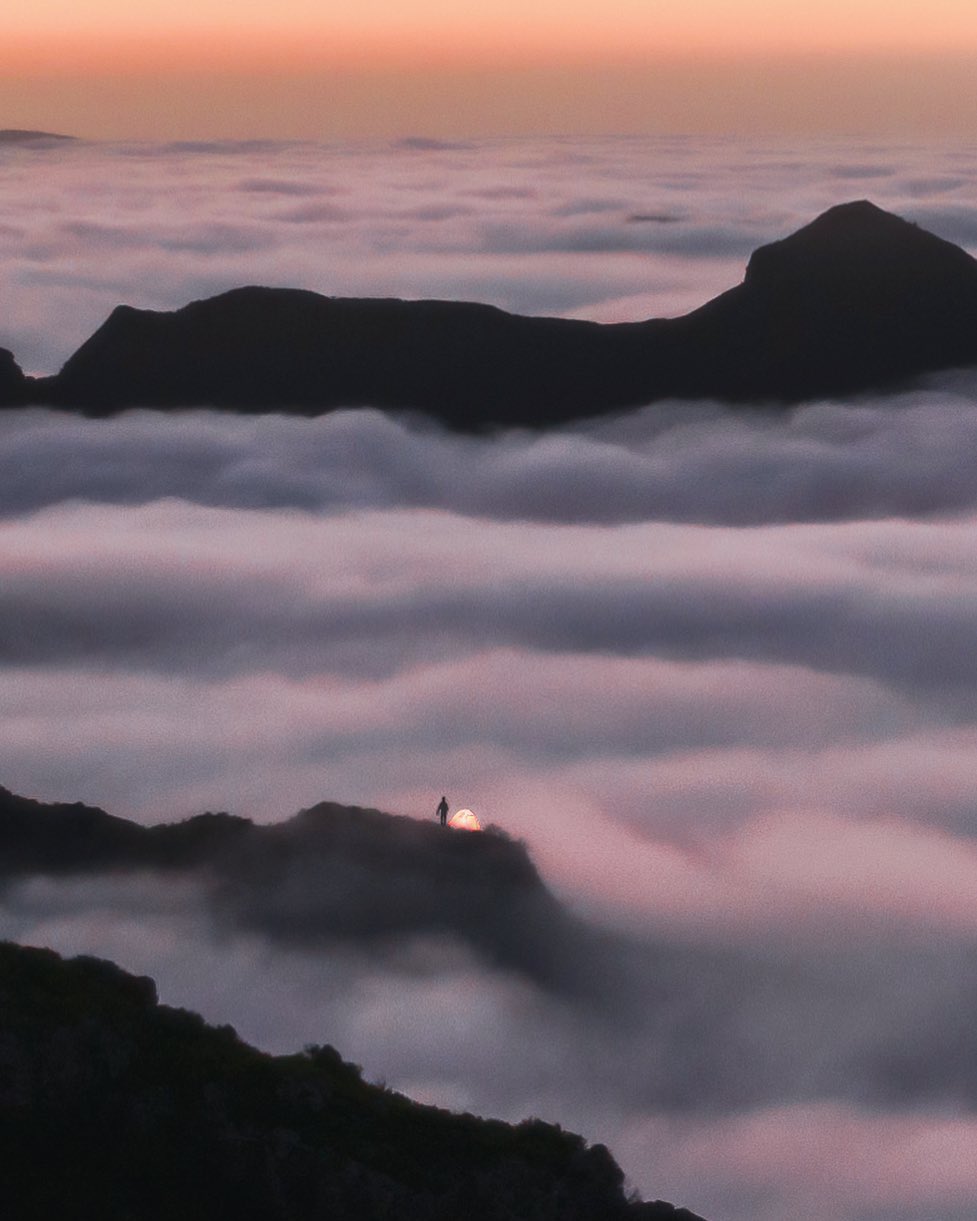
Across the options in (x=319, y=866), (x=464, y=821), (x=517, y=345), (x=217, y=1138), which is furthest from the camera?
(x=517, y=345)

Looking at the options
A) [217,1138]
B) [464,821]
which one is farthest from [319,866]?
[217,1138]

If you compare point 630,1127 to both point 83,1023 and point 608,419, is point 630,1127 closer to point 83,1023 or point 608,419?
point 83,1023

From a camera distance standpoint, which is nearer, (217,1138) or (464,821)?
(217,1138)

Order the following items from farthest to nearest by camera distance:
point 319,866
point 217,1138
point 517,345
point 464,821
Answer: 1. point 517,345
2. point 464,821
3. point 319,866
4. point 217,1138

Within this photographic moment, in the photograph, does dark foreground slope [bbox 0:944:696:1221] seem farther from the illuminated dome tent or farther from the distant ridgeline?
the distant ridgeline

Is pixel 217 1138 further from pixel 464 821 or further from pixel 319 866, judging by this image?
pixel 464 821

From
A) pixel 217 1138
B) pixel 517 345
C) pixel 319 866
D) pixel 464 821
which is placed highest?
pixel 517 345

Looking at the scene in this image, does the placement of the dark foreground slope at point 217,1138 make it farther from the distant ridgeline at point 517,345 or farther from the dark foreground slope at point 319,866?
the distant ridgeline at point 517,345

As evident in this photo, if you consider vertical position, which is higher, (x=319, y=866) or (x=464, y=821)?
(x=464, y=821)
